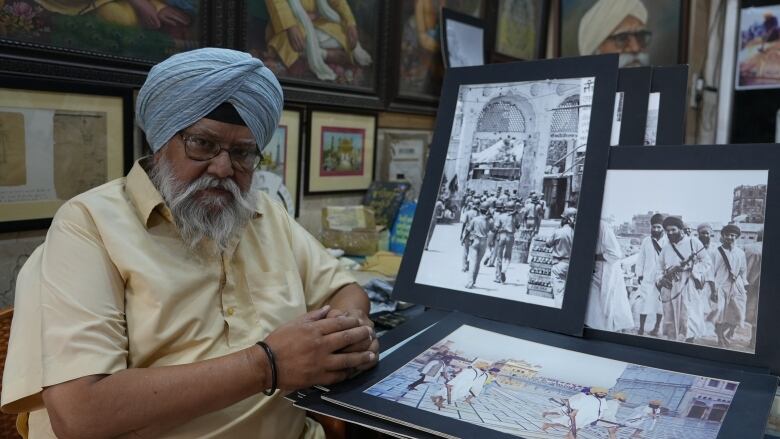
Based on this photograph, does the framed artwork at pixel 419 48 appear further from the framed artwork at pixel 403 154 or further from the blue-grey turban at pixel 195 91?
the blue-grey turban at pixel 195 91

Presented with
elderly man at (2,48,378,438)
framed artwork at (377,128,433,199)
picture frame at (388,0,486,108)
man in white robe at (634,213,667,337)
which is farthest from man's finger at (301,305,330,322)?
picture frame at (388,0,486,108)

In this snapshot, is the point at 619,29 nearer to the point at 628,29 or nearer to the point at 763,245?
the point at 628,29

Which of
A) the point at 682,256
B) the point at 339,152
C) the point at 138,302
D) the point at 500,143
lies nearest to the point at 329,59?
the point at 339,152

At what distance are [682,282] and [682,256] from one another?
4 cm

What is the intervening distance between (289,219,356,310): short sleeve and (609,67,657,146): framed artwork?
61cm

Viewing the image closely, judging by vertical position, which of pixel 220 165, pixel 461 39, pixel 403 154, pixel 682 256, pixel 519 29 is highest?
pixel 519 29

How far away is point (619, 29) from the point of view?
10.7 ft

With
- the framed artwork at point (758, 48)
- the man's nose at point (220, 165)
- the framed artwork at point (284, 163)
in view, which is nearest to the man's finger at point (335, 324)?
the man's nose at point (220, 165)

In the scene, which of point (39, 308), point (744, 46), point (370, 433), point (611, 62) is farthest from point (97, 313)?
point (744, 46)

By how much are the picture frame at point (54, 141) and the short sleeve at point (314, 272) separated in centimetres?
55

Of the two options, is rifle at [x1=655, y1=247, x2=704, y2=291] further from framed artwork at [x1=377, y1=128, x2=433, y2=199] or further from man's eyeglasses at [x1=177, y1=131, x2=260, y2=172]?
framed artwork at [x1=377, y1=128, x2=433, y2=199]

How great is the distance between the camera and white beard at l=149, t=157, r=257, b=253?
101 centimetres

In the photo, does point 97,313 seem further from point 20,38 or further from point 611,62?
point 611,62

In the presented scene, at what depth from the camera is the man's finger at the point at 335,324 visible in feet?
2.93
